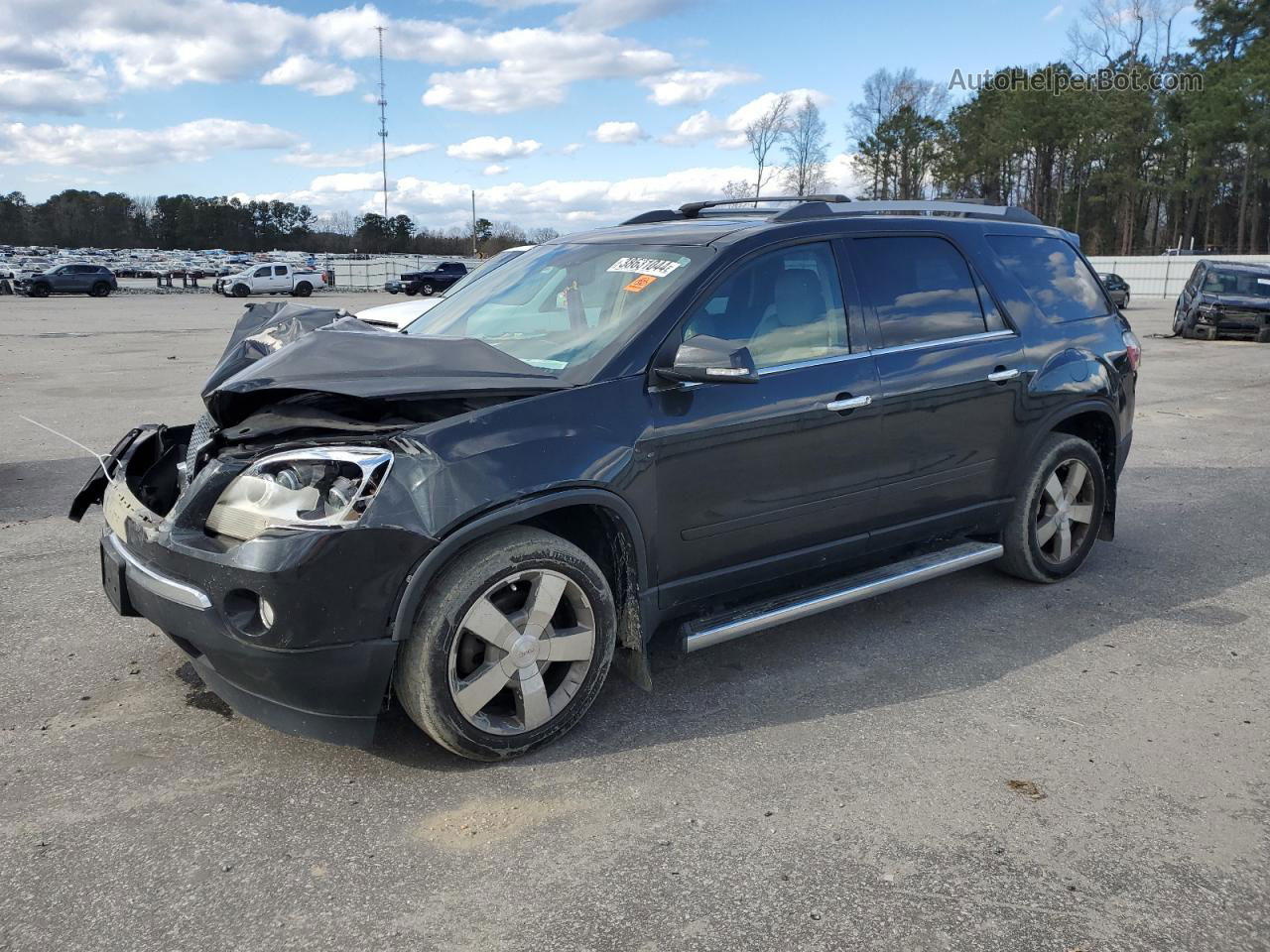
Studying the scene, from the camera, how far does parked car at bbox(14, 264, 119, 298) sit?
46.0m

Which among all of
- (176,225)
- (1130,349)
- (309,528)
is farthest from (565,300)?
(176,225)

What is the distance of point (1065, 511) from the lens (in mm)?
5367

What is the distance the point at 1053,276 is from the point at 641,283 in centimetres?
255

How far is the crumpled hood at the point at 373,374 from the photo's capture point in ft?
10.6

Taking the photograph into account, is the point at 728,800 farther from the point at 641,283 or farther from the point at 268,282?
the point at 268,282

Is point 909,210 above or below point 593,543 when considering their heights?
above

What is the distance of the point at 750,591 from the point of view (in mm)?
4078

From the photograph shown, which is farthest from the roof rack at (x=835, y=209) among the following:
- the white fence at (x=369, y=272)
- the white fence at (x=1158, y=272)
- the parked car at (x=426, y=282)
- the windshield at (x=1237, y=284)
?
the white fence at (x=369, y=272)

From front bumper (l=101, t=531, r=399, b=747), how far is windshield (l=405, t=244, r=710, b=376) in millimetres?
1202

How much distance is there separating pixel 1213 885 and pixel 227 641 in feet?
9.49

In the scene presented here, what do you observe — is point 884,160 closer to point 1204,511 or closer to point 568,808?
point 1204,511

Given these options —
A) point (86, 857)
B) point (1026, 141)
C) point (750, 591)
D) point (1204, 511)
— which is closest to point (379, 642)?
point (86, 857)

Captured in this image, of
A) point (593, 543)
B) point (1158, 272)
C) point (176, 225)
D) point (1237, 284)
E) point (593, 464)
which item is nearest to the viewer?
point (593, 464)

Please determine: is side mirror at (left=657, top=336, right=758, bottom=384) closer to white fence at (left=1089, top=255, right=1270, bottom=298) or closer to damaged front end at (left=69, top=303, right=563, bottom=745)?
damaged front end at (left=69, top=303, right=563, bottom=745)
